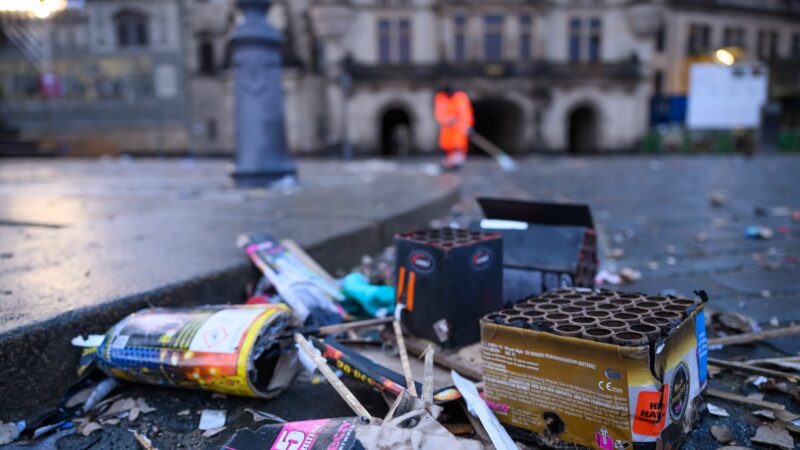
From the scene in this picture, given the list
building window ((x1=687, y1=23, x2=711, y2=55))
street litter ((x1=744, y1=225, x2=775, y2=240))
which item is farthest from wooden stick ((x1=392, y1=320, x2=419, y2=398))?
building window ((x1=687, y1=23, x2=711, y2=55))

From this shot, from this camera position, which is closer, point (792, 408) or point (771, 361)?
point (792, 408)

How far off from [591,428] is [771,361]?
36.2 inches

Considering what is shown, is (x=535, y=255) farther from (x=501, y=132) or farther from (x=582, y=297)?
(x=501, y=132)

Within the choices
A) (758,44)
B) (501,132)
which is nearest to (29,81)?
(501,132)

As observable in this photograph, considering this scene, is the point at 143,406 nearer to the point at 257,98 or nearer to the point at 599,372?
the point at 599,372

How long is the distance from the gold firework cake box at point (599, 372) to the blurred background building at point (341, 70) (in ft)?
79.9

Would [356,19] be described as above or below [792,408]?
above

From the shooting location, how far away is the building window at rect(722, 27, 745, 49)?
29.7 metres

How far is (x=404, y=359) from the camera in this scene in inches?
68.5

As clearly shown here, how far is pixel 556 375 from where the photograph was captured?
140 cm

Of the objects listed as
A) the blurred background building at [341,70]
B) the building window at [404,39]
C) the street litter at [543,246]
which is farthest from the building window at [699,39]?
the street litter at [543,246]

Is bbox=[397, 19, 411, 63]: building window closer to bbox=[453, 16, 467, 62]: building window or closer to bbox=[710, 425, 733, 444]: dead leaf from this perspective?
bbox=[453, 16, 467, 62]: building window

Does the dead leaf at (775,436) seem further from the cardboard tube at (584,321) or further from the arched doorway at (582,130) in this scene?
the arched doorway at (582,130)

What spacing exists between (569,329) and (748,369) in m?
0.82
